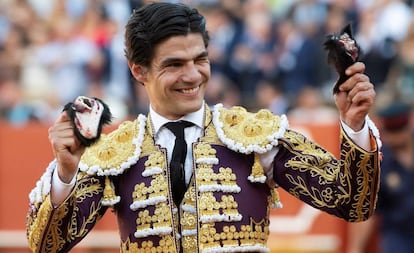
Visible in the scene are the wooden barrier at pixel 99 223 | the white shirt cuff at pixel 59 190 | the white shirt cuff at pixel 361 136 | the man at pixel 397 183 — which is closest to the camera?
the white shirt cuff at pixel 361 136

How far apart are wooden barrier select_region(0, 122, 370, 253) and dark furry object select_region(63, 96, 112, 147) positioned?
457 cm

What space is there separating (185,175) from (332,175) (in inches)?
22.8

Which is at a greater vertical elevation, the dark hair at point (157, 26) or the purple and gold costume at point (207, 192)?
the dark hair at point (157, 26)

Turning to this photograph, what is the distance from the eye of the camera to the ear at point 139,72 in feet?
15.7

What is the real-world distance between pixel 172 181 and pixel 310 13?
685 cm

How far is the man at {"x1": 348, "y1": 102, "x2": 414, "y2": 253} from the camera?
8.07 meters

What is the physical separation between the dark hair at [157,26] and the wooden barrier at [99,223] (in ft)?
13.7

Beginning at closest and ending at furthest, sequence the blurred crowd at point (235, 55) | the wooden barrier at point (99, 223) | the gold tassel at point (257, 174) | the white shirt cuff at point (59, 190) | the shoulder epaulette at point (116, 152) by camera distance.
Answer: the white shirt cuff at point (59, 190) < the gold tassel at point (257, 174) < the shoulder epaulette at point (116, 152) < the wooden barrier at point (99, 223) < the blurred crowd at point (235, 55)

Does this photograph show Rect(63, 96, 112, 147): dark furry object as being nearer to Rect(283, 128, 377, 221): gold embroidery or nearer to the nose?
the nose

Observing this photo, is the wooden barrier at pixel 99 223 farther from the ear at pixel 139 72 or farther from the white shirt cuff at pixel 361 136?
the white shirt cuff at pixel 361 136

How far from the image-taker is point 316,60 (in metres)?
10.9

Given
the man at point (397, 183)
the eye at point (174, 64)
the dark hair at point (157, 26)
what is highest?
the man at point (397, 183)

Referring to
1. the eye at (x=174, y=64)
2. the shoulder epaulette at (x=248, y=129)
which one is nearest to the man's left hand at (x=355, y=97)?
the shoulder epaulette at (x=248, y=129)

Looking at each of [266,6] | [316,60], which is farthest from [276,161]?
[266,6]
